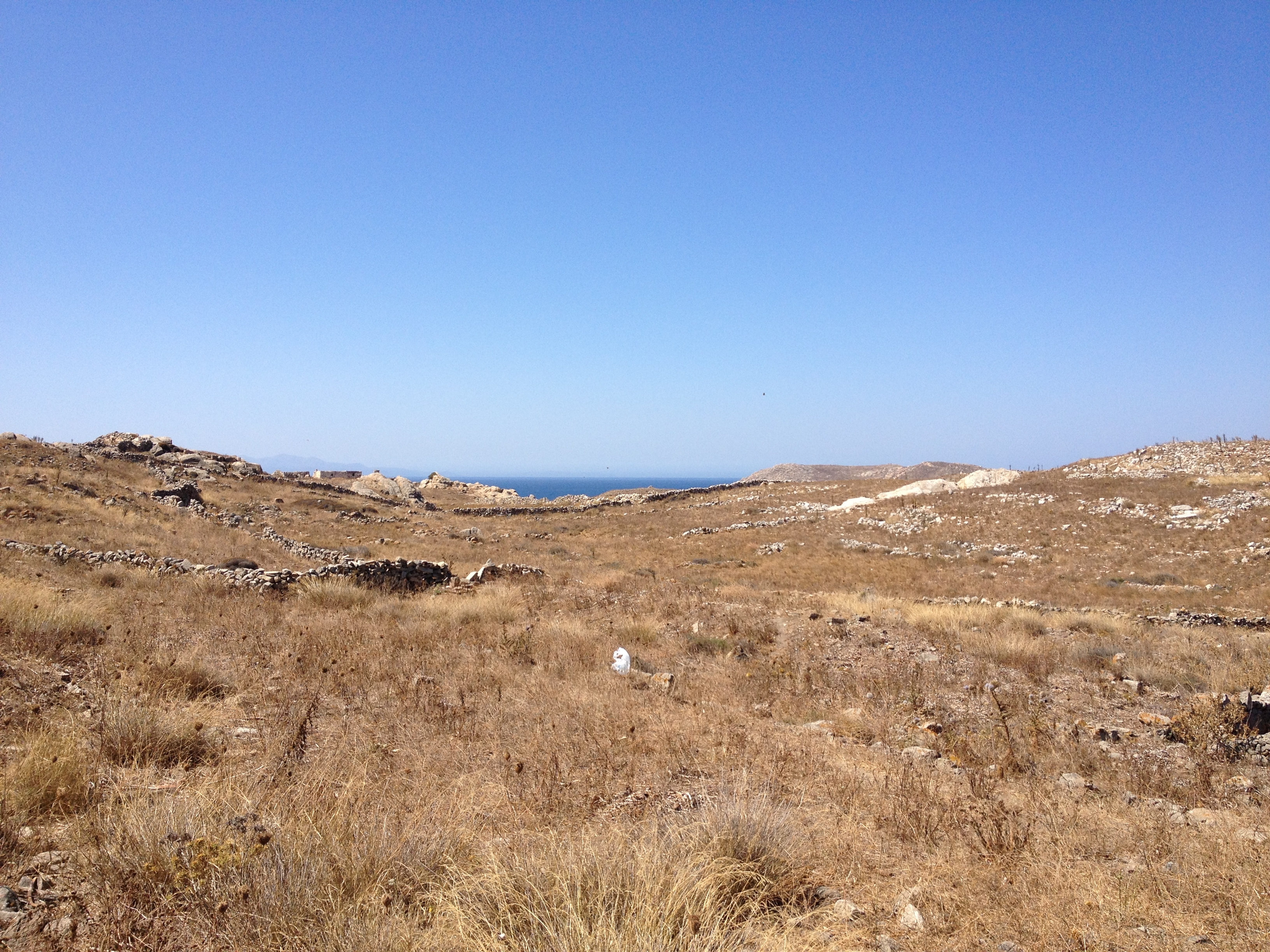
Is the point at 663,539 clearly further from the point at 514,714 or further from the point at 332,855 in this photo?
the point at 332,855

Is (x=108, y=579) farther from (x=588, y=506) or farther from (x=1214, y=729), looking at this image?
(x=588, y=506)

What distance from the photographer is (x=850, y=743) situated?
6.27 metres

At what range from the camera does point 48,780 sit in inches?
154

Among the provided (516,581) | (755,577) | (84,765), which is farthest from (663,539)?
(84,765)

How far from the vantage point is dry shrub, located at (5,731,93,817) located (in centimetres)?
375

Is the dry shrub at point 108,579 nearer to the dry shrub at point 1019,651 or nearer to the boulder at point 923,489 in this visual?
the dry shrub at point 1019,651

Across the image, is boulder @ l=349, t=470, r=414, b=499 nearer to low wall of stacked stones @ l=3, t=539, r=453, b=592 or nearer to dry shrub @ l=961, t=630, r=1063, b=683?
low wall of stacked stones @ l=3, t=539, r=453, b=592

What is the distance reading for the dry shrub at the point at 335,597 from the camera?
11844 mm

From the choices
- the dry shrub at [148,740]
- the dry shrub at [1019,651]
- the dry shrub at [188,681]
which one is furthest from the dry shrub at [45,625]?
the dry shrub at [1019,651]

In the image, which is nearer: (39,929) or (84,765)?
(39,929)

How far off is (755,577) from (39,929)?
18079 millimetres

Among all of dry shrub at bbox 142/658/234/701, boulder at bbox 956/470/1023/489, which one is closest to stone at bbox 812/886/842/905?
dry shrub at bbox 142/658/234/701

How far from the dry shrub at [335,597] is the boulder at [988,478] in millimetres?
33707

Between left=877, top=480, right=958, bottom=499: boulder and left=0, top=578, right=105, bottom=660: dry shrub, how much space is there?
34.1 meters
